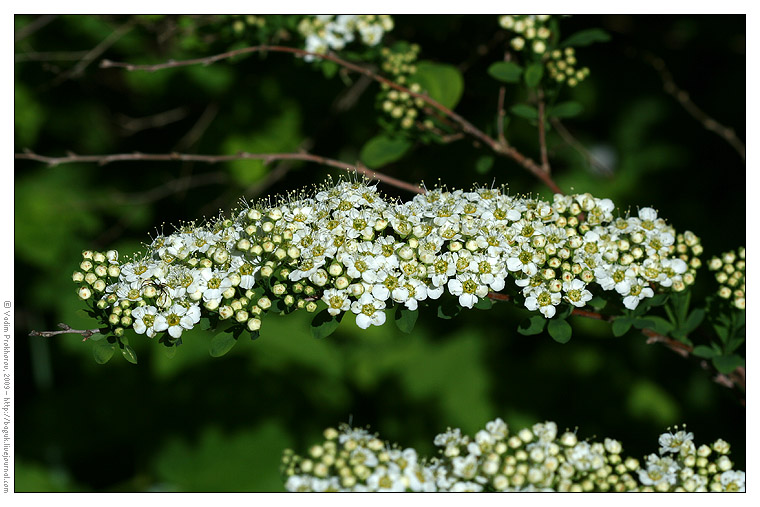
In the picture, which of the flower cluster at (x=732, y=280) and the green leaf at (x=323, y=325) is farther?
the flower cluster at (x=732, y=280)

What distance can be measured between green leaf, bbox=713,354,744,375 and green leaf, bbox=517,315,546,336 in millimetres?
601

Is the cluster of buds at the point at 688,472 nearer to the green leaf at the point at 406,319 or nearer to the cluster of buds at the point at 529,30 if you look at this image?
the green leaf at the point at 406,319

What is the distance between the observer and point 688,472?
199 cm

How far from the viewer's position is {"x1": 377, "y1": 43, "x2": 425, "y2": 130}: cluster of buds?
2687mm

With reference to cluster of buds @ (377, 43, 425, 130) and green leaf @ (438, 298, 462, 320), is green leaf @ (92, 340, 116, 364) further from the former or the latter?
cluster of buds @ (377, 43, 425, 130)

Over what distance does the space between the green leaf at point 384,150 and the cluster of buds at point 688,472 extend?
150 cm

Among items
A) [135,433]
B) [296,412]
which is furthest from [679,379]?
[135,433]

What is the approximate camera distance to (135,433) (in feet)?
14.9

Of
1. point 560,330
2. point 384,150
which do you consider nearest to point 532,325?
point 560,330

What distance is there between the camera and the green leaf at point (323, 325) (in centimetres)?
189

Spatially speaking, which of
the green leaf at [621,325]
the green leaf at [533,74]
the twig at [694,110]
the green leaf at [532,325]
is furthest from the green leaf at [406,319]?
the twig at [694,110]

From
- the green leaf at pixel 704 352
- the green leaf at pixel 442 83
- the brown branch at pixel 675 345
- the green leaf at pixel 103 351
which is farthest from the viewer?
the green leaf at pixel 442 83

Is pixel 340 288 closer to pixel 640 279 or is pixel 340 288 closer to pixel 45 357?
pixel 640 279

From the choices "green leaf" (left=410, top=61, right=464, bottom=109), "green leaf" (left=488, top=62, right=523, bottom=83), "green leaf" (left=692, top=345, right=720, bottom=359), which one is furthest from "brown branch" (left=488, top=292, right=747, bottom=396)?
"green leaf" (left=410, top=61, right=464, bottom=109)
